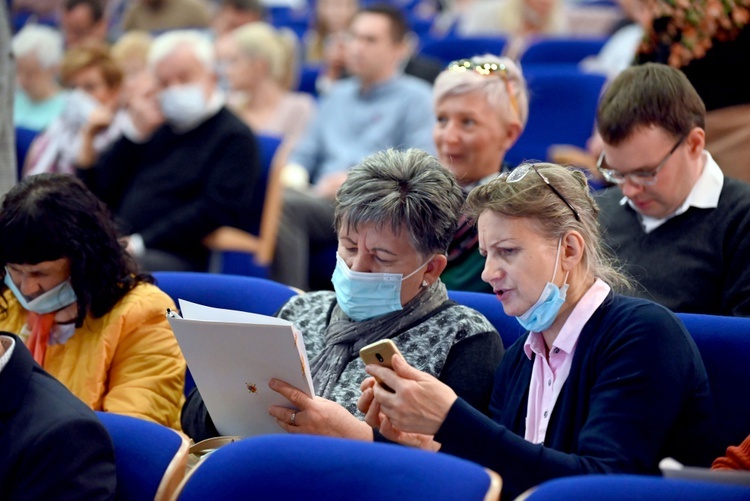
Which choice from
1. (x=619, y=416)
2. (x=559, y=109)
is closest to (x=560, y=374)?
(x=619, y=416)

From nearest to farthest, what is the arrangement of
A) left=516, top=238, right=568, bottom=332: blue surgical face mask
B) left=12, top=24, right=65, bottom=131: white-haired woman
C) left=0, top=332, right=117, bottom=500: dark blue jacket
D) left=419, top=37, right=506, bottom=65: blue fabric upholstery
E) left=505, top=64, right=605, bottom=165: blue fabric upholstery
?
left=0, top=332, right=117, bottom=500: dark blue jacket, left=516, top=238, right=568, bottom=332: blue surgical face mask, left=505, top=64, right=605, bottom=165: blue fabric upholstery, left=12, top=24, right=65, bottom=131: white-haired woman, left=419, top=37, right=506, bottom=65: blue fabric upholstery

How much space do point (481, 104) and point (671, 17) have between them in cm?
69

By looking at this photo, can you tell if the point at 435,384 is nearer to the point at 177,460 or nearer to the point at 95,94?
the point at 177,460

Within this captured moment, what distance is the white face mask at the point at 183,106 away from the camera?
4.45 metres

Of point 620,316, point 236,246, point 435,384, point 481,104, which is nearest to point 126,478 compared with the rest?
point 435,384

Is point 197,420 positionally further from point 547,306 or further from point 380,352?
point 547,306

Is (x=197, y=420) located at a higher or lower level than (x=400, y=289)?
lower

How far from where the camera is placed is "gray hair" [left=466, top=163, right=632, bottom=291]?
201cm

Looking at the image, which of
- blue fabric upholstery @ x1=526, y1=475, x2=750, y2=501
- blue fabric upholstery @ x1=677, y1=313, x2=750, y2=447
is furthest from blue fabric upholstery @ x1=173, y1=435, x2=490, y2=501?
blue fabric upholstery @ x1=677, y1=313, x2=750, y2=447

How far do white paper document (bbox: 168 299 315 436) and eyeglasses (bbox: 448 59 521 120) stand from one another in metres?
1.25

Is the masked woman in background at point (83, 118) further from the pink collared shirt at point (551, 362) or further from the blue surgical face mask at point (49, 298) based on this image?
the pink collared shirt at point (551, 362)

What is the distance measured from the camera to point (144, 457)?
1886 mm

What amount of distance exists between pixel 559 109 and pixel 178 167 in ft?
6.96

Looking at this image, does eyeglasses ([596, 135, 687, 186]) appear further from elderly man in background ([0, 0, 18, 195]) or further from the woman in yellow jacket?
elderly man in background ([0, 0, 18, 195])
